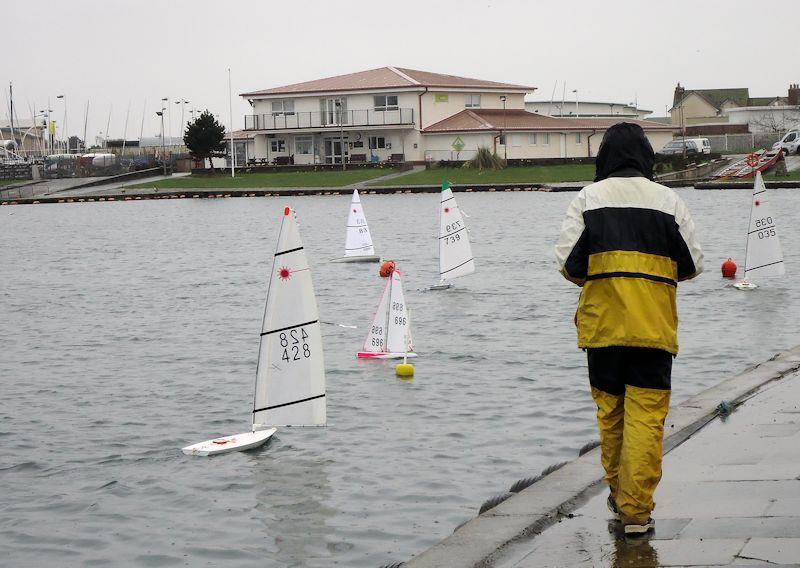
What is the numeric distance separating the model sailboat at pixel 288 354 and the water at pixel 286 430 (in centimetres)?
38

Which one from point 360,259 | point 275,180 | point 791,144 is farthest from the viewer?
point 275,180

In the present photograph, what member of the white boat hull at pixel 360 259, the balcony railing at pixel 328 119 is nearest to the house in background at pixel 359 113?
the balcony railing at pixel 328 119

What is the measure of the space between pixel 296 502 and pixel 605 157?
5.43 meters

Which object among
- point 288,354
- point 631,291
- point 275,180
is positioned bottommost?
point 288,354

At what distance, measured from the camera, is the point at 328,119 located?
9481 cm

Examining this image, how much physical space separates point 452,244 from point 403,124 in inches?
2554

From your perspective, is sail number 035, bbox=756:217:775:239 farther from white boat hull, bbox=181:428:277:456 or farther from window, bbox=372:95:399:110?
window, bbox=372:95:399:110

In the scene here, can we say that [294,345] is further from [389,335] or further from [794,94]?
[794,94]

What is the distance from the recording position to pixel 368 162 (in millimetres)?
92688

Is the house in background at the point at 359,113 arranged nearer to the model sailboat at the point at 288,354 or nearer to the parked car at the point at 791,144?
the parked car at the point at 791,144

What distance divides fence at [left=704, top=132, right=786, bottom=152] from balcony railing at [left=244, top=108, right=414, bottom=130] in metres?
27.8

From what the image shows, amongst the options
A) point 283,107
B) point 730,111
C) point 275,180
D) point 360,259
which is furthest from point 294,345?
point 730,111

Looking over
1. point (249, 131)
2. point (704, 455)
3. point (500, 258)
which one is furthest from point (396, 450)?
point (249, 131)

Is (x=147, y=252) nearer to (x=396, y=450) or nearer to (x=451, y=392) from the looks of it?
(x=451, y=392)
